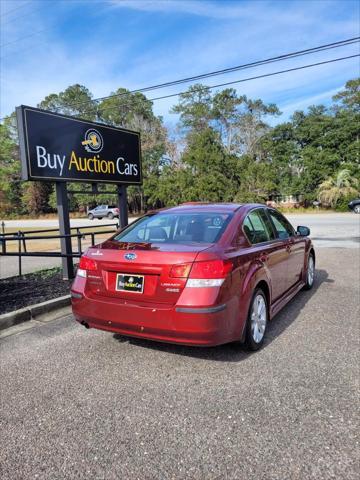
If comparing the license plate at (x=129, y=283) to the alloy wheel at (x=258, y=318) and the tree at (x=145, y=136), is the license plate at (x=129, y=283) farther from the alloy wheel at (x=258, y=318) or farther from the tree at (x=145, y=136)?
the tree at (x=145, y=136)

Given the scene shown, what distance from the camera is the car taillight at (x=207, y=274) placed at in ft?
10.1

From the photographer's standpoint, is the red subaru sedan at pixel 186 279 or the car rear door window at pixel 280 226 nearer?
the red subaru sedan at pixel 186 279

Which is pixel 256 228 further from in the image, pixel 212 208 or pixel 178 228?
pixel 178 228

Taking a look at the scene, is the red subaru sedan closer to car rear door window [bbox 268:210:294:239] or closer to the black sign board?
car rear door window [bbox 268:210:294:239]

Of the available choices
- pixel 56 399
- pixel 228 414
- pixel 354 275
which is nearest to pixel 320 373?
pixel 228 414

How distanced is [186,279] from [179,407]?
1.02 m

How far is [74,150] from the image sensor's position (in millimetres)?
6789

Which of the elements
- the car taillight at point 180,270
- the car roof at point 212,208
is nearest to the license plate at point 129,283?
the car taillight at point 180,270

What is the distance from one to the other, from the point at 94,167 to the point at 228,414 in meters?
5.80

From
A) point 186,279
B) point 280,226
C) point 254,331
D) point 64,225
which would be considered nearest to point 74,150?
point 64,225

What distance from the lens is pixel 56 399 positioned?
9.43 ft

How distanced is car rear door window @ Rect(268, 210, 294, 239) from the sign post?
362 cm

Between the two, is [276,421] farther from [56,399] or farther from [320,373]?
[56,399]

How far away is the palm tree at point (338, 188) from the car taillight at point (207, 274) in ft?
107
